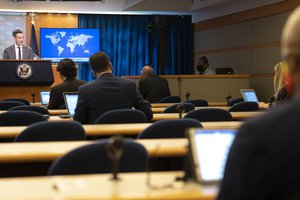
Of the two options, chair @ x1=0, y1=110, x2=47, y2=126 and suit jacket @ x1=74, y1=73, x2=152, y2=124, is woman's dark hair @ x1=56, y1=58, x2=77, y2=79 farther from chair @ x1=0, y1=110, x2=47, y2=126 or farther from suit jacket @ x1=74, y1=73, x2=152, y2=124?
chair @ x1=0, y1=110, x2=47, y2=126

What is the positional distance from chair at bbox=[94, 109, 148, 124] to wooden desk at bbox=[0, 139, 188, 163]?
1.33 metres

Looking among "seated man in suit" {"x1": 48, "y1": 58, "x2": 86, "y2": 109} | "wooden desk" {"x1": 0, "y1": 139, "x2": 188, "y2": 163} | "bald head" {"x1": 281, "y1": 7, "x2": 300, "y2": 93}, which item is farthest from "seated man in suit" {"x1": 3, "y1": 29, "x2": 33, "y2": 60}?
"bald head" {"x1": 281, "y1": 7, "x2": 300, "y2": 93}

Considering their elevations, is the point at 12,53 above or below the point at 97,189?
above

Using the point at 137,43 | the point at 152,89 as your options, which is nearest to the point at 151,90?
the point at 152,89

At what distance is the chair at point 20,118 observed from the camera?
4.77 metres

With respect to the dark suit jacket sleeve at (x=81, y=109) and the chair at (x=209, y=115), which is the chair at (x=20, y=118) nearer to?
the dark suit jacket sleeve at (x=81, y=109)

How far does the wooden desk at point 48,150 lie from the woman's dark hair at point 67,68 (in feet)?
11.6

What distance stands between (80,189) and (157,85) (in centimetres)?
717

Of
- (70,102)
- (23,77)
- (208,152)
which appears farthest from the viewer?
(23,77)

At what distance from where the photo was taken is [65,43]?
13.6m

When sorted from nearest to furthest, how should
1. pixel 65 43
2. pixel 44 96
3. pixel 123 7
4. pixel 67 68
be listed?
pixel 67 68 → pixel 44 96 → pixel 65 43 → pixel 123 7

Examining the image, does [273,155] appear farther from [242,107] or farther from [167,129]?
[242,107]

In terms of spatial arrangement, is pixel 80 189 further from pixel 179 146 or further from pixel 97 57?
pixel 97 57

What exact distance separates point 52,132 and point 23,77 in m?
5.58
